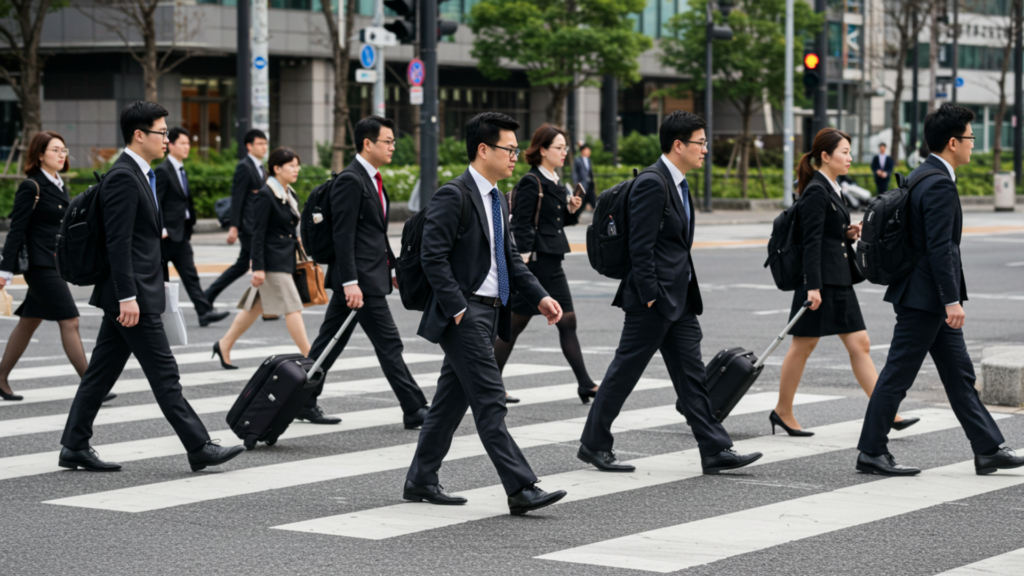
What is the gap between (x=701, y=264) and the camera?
22250 mm

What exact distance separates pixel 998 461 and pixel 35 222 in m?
6.27


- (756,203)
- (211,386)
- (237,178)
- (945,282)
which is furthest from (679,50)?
(945,282)

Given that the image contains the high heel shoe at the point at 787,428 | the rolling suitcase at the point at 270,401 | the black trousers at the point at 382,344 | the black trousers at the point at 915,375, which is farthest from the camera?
the black trousers at the point at 382,344

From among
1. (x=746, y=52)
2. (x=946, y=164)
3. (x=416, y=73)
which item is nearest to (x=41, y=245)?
(x=946, y=164)

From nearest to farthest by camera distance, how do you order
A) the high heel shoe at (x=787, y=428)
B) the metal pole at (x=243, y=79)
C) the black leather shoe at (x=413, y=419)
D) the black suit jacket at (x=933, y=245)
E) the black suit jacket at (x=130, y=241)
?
the black suit jacket at (x=933, y=245)
the black suit jacket at (x=130, y=241)
the high heel shoe at (x=787, y=428)
the black leather shoe at (x=413, y=419)
the metal pole at (x=243, y=79)

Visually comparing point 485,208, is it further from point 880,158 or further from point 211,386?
point 880,158

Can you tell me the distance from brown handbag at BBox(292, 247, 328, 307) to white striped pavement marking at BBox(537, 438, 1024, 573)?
4.99m

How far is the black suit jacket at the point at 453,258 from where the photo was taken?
6340 mm

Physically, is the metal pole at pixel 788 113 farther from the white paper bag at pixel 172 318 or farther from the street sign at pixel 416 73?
the white paper bag at pixel 172 318

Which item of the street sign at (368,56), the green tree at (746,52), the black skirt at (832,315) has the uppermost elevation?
the green tree at (746,52)

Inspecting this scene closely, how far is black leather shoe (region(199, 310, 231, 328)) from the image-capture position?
14.0 m

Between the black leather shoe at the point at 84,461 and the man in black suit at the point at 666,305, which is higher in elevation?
the man in black suit at the point at 666,305

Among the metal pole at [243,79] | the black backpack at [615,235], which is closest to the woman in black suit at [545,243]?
the black backpack at [615,235]

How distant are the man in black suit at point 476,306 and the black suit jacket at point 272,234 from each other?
390cm
